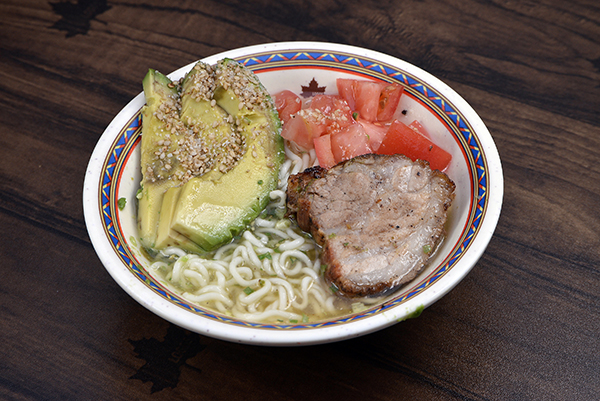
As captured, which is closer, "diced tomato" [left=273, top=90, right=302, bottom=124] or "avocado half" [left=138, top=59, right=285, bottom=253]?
"avocado half" [left=138, top=59, right=285, bottom=253]

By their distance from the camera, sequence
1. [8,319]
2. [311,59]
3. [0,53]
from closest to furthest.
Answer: [8,319]
[311,59]
[0,53]

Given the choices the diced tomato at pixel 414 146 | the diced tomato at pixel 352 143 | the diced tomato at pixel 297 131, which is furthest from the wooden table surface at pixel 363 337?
the diced tomato at pixel 297 131

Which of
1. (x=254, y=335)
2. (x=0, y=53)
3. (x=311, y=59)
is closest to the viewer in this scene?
(x=254, y=335)

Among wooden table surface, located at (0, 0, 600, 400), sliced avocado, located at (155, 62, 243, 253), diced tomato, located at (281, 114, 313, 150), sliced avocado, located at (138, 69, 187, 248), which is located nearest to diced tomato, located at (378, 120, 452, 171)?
diced tomato, located at (281, 114, 313, 150)

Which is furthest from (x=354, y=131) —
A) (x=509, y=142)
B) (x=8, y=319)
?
(x=8, y=319)

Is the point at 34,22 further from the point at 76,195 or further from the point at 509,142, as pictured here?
the point at 509,142

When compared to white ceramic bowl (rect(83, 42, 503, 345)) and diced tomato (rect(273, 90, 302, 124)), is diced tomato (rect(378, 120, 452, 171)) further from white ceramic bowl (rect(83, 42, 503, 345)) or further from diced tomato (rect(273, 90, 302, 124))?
diced tomato (rect(273, 90, 302, 124))

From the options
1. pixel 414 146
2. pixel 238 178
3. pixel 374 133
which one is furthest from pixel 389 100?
pixel 238 178
